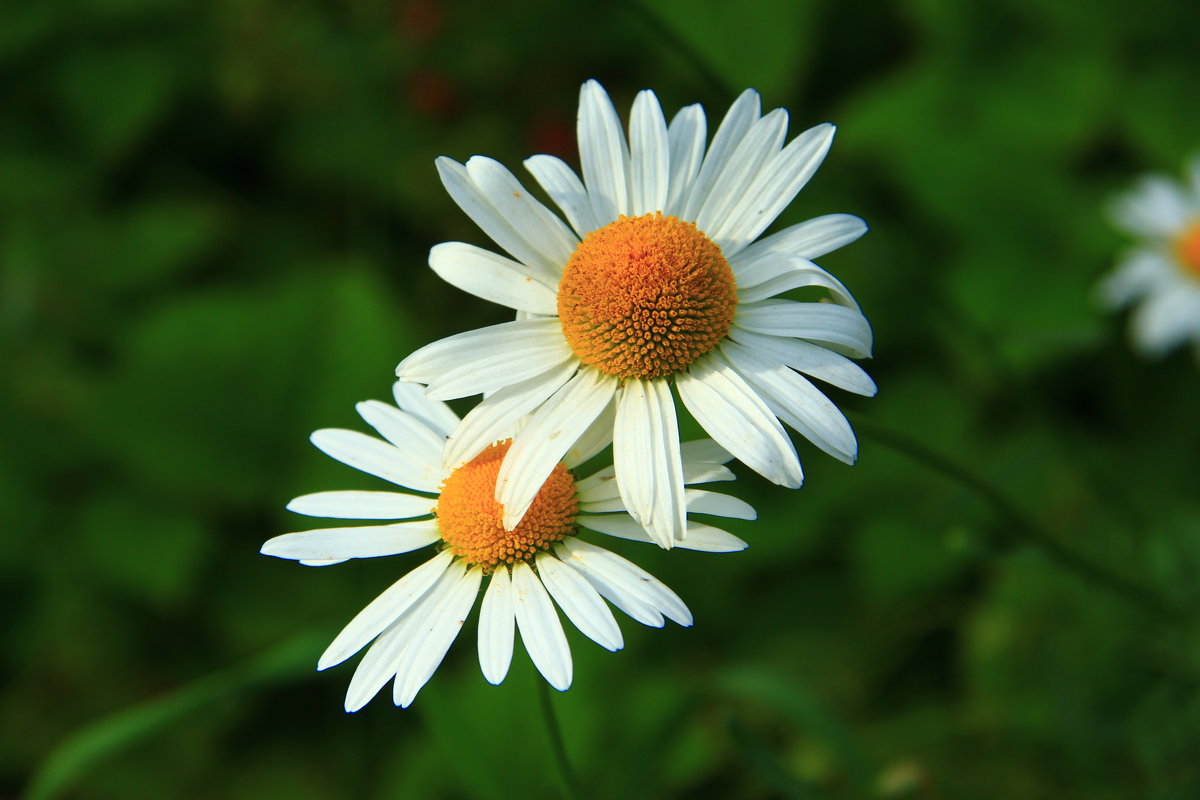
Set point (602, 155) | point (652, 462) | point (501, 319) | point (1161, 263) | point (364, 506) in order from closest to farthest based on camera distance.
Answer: point (652, 462) < point (602, 155) < point (364, 506) < point (501, 319) < point (1161, 263)

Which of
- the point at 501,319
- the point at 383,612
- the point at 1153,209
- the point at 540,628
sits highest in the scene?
the point at 501,319

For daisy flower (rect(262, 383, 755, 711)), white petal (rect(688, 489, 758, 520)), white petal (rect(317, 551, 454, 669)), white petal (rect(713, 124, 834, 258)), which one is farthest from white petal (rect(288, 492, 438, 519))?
white petal (rect(713, 124, 834, 258))

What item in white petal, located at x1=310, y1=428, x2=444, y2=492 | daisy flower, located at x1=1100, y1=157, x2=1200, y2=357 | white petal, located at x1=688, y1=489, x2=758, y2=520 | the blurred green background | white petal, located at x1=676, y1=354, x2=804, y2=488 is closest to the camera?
white petal, located at x1=676, y1=354, x2=804, y2=488

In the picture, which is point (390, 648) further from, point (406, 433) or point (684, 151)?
point (684, 151)

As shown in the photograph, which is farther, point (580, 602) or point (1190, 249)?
point (1190, 249)

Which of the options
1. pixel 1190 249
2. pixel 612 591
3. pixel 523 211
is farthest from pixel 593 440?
pixel 1190 249

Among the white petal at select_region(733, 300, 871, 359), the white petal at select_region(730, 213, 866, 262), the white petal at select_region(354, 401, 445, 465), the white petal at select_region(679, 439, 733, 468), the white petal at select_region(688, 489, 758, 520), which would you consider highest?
the white petal at select_region(354, 401, 445, 465)

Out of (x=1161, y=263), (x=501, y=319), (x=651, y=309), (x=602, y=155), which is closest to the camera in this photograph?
(x=651, y=309)

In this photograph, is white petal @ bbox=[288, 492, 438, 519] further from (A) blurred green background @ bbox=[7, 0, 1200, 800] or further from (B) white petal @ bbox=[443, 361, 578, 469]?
(A) blurred green background @ bbox=[7, 0, 1200, 800]
